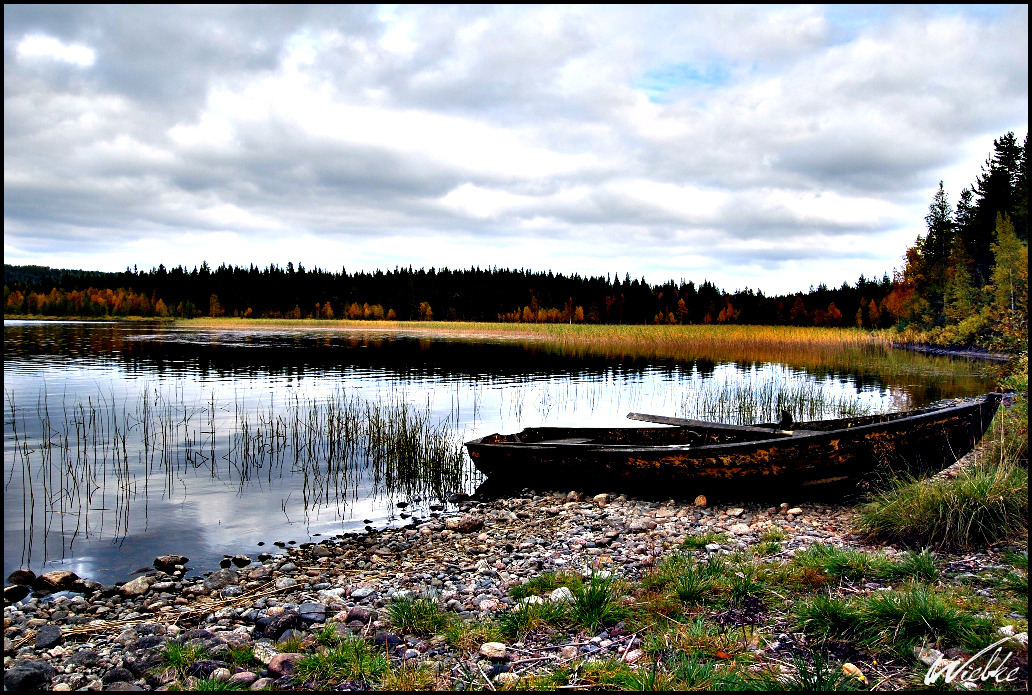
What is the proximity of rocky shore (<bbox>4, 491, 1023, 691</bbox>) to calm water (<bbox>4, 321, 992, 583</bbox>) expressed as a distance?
1.20 metres

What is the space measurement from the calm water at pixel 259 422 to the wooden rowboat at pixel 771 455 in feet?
6.09

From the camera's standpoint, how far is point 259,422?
17.8 meters

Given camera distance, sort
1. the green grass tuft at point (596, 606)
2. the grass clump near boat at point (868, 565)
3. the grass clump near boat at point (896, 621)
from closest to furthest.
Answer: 1. the grass clump near boat at point (896, 621)
2. the green grass tuft at point (596, 606)
3. the grass clump near boat at point (868, 565)

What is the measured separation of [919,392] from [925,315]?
3676cm

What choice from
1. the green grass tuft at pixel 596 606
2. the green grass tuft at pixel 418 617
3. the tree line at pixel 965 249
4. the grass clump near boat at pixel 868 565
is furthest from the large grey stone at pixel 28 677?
the tree line at pixel 965 249

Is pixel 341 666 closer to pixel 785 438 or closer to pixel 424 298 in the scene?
pixel 785 438

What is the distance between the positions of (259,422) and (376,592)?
1203cm

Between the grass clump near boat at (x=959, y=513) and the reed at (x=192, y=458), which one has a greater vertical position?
the grass clump near boat at (x=959, y=513)

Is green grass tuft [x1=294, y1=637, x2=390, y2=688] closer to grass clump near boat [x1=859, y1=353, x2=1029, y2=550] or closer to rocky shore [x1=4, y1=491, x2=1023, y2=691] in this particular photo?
rocky shore [x1=4, y1=491, x2=1023, y2=691]

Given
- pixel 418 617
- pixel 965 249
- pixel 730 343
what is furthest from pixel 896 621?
pixel 965 249

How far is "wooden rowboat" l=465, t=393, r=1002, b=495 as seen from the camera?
32.4 feet

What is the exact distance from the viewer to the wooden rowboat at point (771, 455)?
32.4 feet

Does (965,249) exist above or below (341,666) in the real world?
above

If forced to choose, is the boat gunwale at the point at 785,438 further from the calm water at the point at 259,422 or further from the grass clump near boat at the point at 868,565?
the grass clump near boat at the point at 868,565
